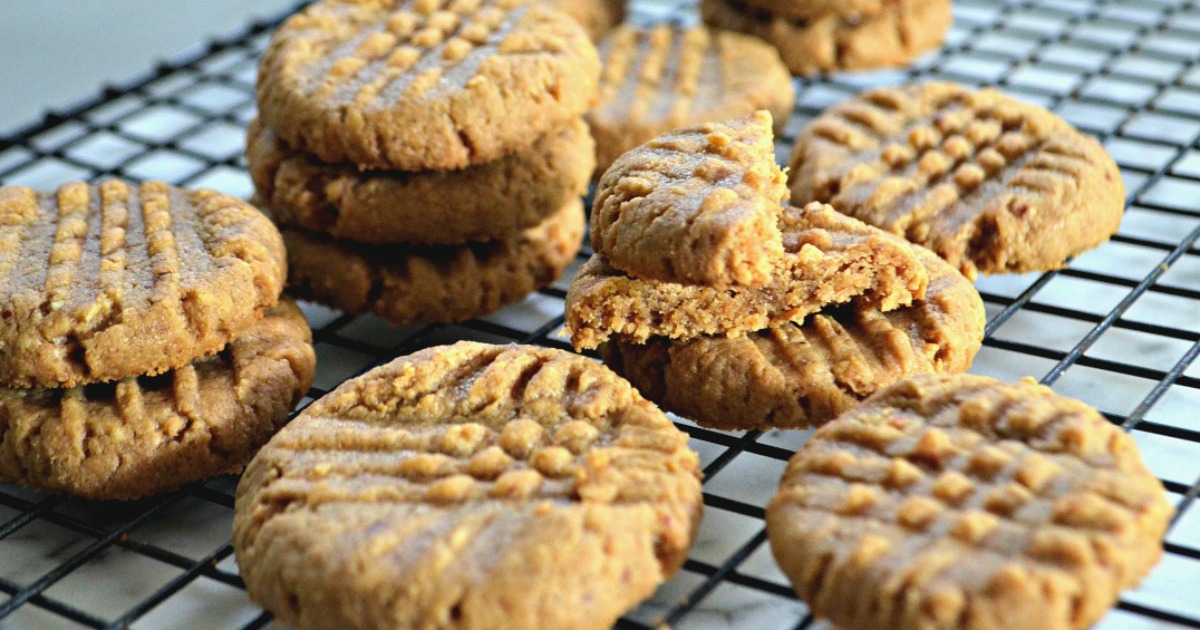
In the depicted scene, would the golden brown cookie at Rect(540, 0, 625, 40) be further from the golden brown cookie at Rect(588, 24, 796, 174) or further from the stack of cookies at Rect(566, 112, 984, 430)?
the stack of cookies at Rect(566, 112, 984, 430)

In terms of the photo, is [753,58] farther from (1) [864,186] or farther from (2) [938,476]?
(2) [938,476]

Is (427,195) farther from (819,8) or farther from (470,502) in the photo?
(819,8)

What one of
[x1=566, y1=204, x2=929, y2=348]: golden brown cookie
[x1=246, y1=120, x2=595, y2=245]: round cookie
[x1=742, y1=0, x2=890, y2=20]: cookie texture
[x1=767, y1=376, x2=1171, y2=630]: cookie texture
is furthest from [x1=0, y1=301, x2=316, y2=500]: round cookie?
[x1=742, y1=0, x2=890, y2=20]: cookie texture

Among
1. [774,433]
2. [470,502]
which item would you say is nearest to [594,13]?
[774,433]

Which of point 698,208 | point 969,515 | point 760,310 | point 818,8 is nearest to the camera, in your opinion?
point 969,515

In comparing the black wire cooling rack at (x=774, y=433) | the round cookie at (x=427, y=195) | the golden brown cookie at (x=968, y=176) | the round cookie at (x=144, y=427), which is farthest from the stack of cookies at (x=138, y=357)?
the golden brown cookie at (x=968, y=176)

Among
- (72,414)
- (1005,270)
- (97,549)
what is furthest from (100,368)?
(1005,270)

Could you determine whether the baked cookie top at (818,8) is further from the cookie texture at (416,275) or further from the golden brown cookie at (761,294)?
the golden brown cookie at (761,294)
